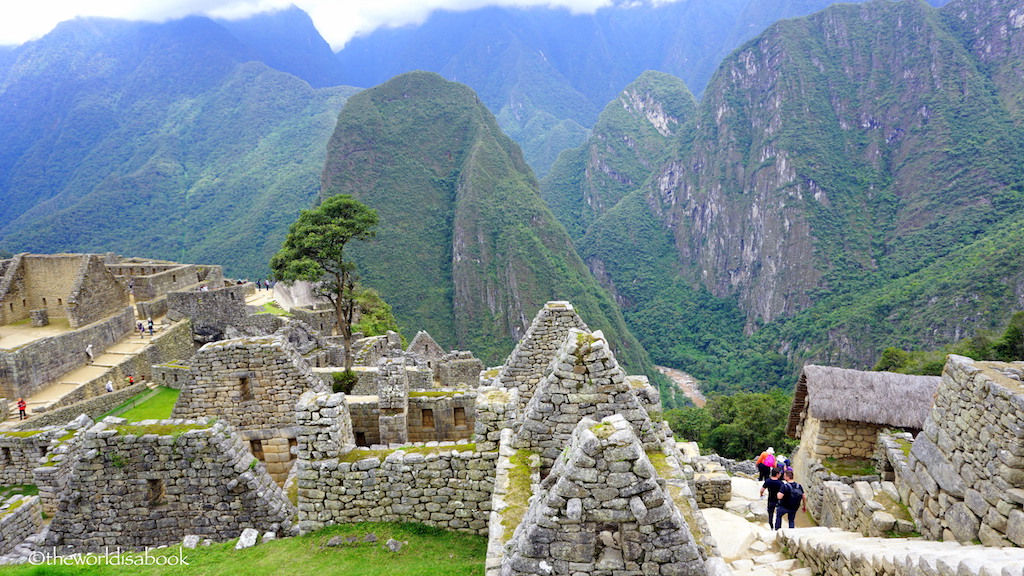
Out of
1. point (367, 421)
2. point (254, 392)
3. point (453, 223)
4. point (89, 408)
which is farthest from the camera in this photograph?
point (453, 223)

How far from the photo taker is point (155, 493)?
608 centimetres

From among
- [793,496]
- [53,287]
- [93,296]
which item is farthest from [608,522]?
[53,287]

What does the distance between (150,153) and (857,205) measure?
20823 centimetres

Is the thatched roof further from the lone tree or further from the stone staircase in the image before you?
the lone tree

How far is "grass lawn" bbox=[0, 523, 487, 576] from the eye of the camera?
4.67 metres

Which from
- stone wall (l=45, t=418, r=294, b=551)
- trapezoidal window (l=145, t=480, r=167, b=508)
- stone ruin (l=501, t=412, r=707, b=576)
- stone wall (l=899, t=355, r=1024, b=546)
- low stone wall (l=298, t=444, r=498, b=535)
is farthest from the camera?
trapezoidal window (l=145, t=480, r=167, b=508)

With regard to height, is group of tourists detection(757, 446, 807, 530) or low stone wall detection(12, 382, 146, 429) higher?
group of tourists detection(757, 446, 807, 530)

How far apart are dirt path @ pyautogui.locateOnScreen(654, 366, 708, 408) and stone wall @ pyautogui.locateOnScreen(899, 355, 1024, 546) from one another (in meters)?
100.0

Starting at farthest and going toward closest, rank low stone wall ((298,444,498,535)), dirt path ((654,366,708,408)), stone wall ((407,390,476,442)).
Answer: dirt path ((654,366,708,408)) < stone wall ((407,390,476,442)) < low stone wall ((298,444,498,535))

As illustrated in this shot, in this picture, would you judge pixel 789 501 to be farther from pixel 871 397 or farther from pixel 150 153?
pixel 150 153

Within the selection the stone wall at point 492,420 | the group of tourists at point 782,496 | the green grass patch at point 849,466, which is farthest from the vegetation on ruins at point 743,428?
the stone wall at point 492,420

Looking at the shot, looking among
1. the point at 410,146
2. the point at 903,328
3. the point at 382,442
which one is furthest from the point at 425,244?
the point at 382,442

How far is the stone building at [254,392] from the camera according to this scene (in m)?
7.33

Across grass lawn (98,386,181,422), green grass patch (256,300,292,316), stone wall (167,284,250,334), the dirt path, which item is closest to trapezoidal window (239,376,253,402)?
grass lawn (98,386,181,422)
